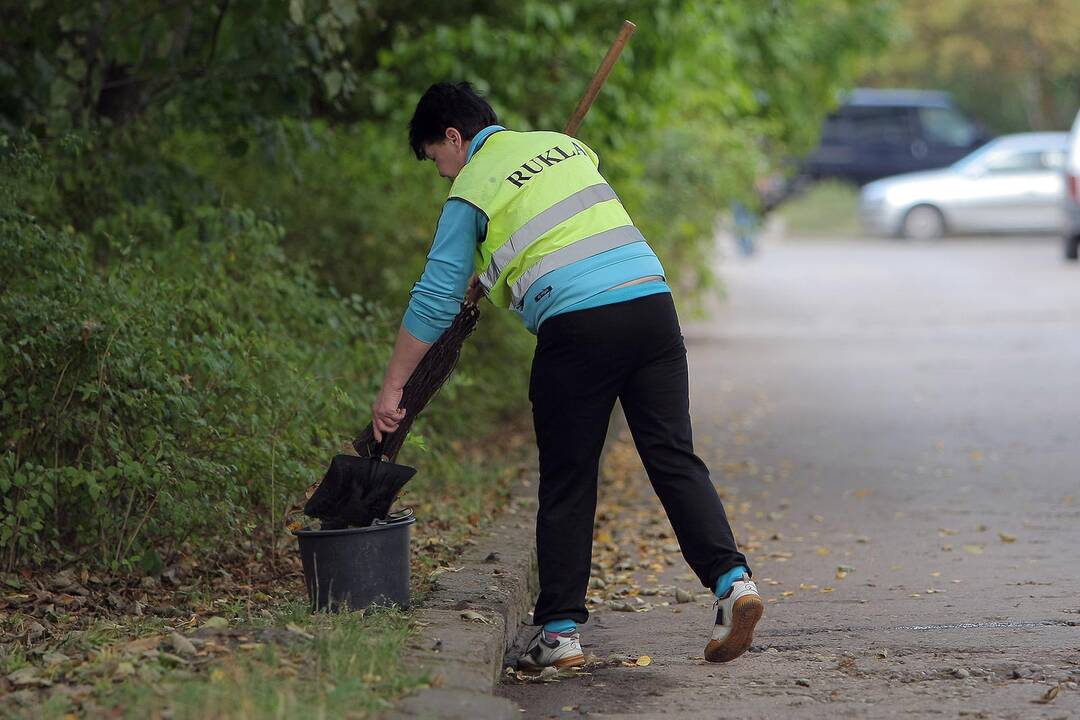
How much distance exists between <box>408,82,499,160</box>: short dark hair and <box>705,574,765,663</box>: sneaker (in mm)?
1642

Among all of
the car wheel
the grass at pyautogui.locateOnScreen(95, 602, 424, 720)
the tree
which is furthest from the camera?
the tree

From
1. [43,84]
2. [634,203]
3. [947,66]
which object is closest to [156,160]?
[43,84]

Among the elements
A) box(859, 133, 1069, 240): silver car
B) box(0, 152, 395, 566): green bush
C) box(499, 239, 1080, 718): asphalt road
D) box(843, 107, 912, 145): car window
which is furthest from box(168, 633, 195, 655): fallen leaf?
box(843, 107, 912, 145): car window

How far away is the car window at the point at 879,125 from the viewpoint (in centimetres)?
3447

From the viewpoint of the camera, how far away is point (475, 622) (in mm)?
5020

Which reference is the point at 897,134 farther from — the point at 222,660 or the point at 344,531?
the point at 222,660

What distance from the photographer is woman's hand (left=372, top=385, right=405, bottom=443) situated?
4.96 meters

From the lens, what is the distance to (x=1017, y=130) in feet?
136

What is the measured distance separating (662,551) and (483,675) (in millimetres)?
2819

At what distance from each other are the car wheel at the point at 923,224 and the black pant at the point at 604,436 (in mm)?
25005

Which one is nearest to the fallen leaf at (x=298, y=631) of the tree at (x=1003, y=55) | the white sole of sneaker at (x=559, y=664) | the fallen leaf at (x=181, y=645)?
the fallen leaf at (x=181, y=645)

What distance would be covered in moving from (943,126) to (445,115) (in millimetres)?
30989

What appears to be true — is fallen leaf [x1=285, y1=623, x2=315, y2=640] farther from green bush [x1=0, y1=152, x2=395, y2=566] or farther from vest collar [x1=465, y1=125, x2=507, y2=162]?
vest collar [x1=465, y1=125, x2=507, y2=162]

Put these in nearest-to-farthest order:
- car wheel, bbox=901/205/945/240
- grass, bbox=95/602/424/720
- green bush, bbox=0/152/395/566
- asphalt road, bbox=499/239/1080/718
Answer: grass, bbox=95/602/424/720, asphalt road, bbox=499/239/1080/718, green bush, bbox=0/152/395/566, car wheel, bbox=901/205/945/240
